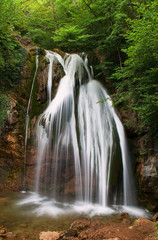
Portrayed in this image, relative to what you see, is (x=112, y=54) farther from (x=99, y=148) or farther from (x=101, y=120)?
(x=99, y=148)

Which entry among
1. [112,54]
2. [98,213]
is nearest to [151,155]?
[98,213]

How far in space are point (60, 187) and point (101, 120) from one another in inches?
133

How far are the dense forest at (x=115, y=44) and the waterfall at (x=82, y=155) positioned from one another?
1349mm

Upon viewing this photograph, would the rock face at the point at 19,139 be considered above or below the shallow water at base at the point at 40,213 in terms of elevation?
above

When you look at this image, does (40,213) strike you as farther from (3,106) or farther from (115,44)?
(115,44)

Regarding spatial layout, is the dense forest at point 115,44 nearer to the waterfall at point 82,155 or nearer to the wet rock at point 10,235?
the waterfall at point 82,155

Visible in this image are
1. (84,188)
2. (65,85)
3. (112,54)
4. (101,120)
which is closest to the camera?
(84,188)

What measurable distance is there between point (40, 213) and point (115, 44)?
9.62m

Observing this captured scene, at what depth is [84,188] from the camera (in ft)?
20.0

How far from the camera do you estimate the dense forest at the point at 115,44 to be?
19.2 feet

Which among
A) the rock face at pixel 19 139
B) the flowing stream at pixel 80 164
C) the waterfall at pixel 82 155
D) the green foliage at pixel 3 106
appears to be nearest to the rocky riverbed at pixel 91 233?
the flowing stream at pixel 80 164

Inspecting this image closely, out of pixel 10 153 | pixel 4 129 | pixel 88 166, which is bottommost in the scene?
pixel 88 166

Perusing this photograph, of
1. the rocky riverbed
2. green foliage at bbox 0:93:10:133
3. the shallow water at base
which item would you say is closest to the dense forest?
green foliage at bbox 0:93:10:133

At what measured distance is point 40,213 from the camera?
4633 millimetres
